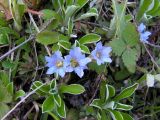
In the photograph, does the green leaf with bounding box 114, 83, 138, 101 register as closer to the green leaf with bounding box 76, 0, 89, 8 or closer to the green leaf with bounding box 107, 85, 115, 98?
the green leaf with bounding box 107, 85, 115, 98

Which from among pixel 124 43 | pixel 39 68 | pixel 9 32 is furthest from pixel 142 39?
pixel 9 32

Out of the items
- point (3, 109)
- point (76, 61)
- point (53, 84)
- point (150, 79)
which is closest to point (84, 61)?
point (76, 61)

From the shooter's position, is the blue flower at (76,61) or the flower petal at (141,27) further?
the flower petal at (141,27)

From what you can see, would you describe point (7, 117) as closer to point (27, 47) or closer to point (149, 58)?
point (27, 47)

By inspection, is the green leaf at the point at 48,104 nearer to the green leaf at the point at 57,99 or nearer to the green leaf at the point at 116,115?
the green leaf at the point at 57,99

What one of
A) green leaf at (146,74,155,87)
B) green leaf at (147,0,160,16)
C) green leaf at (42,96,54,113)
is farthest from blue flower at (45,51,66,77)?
green leaf at (147,0,160,16)

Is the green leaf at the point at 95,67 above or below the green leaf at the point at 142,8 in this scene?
below

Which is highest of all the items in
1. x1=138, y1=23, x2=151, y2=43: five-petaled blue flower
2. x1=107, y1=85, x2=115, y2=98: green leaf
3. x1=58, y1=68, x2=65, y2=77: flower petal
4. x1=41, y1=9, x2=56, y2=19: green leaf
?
x1=41, y1=9, x2=56, y2=19: green leaf

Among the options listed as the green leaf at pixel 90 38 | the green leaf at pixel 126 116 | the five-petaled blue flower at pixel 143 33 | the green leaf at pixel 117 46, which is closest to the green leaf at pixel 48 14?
the green leaf at pixel 90 38
